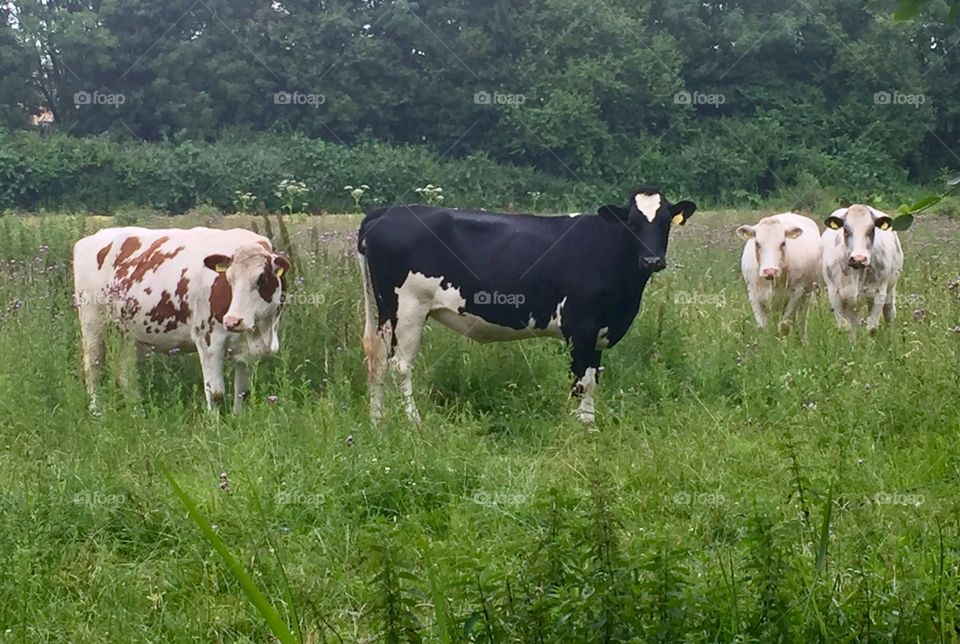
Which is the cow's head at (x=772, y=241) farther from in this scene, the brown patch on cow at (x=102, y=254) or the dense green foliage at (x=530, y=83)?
the dense green foliage at (x=530, y=83)

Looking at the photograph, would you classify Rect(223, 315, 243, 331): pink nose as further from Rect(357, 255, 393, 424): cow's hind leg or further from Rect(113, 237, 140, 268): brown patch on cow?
Rect(113, 237, 140, 268): brown patch on cow

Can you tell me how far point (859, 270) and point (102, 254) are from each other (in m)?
6.08

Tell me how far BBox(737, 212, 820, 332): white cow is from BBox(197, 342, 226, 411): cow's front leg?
482 centimetres

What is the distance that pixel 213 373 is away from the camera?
6.67 m

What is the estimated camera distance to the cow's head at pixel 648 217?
23.1 feet

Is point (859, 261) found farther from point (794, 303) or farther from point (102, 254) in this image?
point (102, 254)

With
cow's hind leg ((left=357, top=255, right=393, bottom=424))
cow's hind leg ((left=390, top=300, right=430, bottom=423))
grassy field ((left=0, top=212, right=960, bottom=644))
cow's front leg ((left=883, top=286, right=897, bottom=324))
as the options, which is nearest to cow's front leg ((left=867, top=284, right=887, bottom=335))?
cow's front leg ((left=883, top=286, right=897, bottom=324))

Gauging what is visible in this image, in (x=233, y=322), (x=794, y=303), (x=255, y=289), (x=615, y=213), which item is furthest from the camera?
(x=794, y=303)

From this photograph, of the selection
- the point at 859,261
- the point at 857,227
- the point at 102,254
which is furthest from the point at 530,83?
the point at 102,254

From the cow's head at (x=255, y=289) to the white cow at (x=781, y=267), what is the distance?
4.45 meters

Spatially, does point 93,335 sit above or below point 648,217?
below

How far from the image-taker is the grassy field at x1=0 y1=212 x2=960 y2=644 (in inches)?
105

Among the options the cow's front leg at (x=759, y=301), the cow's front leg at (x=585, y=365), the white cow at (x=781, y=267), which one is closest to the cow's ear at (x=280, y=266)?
the cow's front leg at (x=585, y=365)

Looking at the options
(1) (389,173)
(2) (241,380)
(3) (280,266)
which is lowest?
(2) (241,380)
